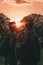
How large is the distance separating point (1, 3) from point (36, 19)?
47 cm

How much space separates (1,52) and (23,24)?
427 millimetres

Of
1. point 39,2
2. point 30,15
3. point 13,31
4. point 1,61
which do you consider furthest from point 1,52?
point 39,2

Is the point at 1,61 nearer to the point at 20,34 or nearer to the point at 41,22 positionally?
the point at 20,34

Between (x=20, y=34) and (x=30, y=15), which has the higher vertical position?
(x=30, y=15)

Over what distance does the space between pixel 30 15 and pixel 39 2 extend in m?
0.20

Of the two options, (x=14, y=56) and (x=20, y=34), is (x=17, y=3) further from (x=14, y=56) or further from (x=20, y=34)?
(x=14, y=56)

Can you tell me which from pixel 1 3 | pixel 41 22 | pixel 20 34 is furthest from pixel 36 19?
pixel 1 3

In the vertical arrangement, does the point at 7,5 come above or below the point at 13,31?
above

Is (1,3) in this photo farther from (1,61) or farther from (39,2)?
(1,61)

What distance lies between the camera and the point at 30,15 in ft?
8.50

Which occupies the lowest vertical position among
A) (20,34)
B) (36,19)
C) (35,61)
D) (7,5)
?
(35,61)

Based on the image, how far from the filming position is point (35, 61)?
254cm

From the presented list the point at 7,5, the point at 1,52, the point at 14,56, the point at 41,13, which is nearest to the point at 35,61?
the point at 14,56

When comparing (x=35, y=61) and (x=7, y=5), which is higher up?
(x=7, y=5)
